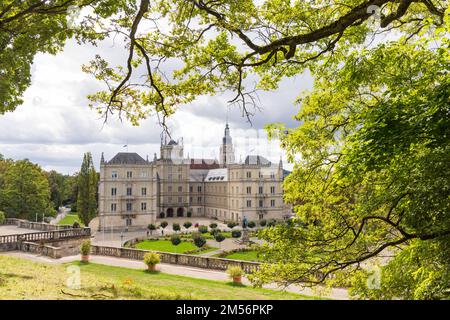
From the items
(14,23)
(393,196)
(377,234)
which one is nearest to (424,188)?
(393,196)

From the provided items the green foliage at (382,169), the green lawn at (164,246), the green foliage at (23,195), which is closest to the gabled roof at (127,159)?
the green foliage at (23,195)

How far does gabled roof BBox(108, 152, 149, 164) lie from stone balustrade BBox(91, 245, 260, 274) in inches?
1394

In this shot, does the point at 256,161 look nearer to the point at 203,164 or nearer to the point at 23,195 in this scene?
the point at 203,164

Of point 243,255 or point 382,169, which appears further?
point 243,255

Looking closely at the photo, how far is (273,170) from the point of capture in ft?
239

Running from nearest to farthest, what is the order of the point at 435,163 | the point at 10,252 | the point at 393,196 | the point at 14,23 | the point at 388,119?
the point at 388,119 < the point at 435,163 < the point at 393,196 < the point at 14,23 < the point at 10,252

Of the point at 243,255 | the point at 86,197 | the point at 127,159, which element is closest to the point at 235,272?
the point at 243,255

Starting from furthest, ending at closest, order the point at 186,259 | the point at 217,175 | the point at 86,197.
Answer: the point at 217,175, the point at 86,197, the point at 186,259

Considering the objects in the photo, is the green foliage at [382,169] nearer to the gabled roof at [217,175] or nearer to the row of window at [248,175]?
the row of window at [248,175]

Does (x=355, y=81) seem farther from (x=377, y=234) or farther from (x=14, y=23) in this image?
(x=14, y=23)

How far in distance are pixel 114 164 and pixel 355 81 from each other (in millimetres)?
56298

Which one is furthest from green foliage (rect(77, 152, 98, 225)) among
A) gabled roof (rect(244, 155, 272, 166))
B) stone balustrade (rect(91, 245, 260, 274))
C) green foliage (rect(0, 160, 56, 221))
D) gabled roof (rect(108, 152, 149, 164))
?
gabled roof (rect(244, 155, 272, 166))

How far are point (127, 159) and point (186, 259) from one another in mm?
40718

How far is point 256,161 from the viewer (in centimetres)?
7112
